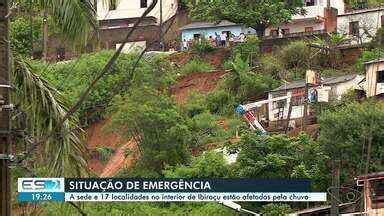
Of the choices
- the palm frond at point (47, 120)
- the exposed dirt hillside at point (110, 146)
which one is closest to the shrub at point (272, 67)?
the exposed dirt hillside at point (110, 146)

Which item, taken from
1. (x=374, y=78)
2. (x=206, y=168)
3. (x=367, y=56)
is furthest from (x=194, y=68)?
(x=206, y=168)

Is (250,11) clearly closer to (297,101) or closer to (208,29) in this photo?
(208,29)

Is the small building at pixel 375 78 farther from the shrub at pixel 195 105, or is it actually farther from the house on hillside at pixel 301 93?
the shrub at pixel 195 105

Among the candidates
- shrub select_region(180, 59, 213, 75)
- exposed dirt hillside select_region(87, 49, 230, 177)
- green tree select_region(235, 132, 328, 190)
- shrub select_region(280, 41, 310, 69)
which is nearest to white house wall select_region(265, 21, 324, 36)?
exposed dirt hillside select_region(87, 49, 230, 177)

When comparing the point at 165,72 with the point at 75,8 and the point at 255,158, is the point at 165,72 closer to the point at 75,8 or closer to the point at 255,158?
the point at 255,158

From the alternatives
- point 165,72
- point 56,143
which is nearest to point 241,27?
point 165,72

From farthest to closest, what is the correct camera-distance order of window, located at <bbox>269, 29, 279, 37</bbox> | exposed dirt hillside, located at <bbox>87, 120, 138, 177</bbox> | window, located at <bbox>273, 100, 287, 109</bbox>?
window, located at <bbox>269, 29, 279, 37</bbox>
window, located at <bbox>273, 100, 287, 109</bbox>
exposed dirt hillside, located at <bbox>87, 120, 138, 177</bbox>

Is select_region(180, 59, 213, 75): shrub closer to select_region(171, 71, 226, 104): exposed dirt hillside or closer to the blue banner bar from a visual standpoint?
select_region(171, 71, 226, 104): exposed dirt hillside

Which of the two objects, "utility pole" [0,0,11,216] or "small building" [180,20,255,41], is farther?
"small building" [180,20,255,41]
